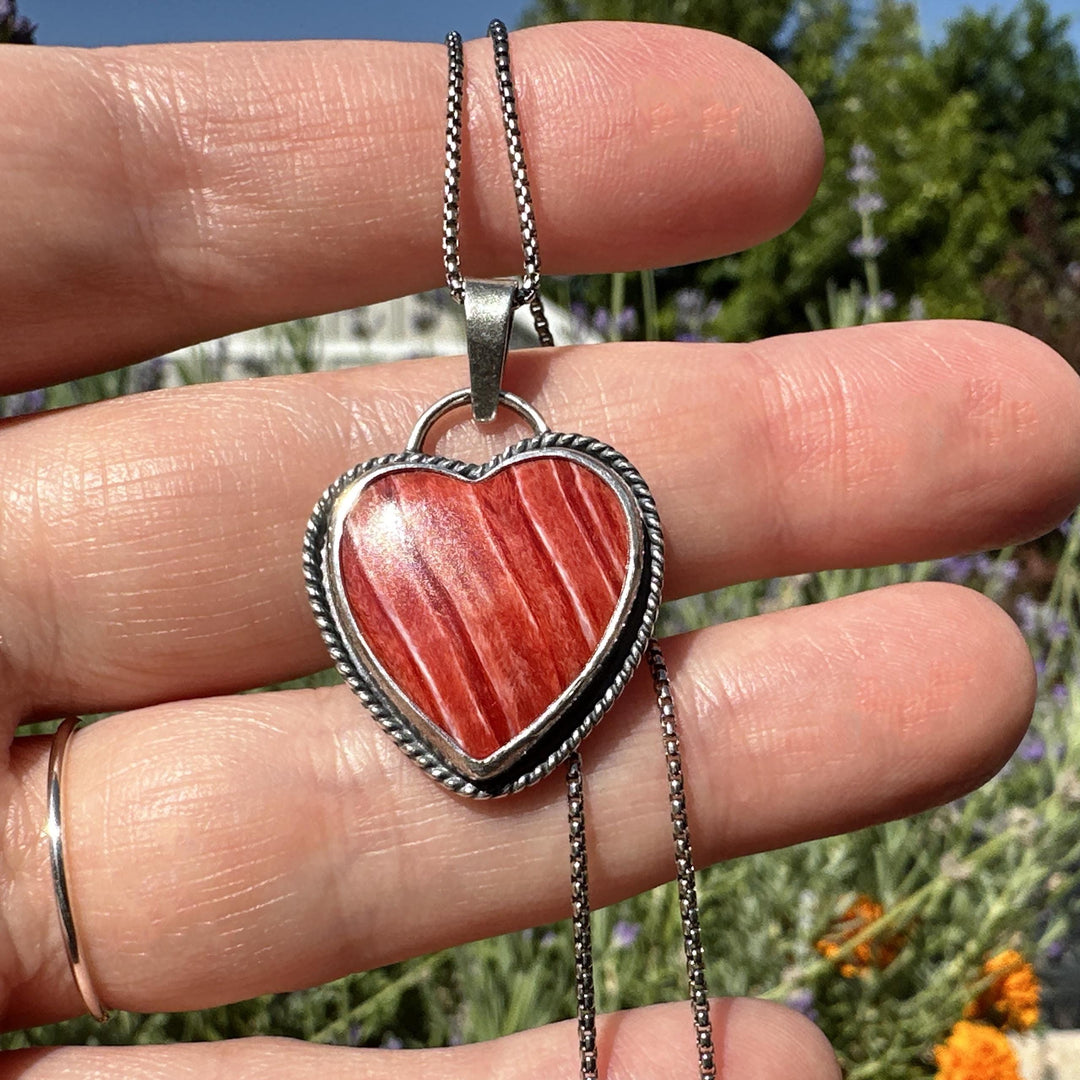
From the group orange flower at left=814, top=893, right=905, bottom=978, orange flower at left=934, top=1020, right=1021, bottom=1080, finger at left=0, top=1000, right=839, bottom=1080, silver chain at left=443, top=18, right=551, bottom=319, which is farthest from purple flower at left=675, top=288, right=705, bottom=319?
finger at left=0, top=1000, right=839, bottom=1080

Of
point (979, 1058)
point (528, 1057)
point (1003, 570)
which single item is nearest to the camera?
point (528, 1057)

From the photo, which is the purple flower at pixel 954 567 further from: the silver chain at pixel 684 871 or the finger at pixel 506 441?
the silver chain at pixel 684 871

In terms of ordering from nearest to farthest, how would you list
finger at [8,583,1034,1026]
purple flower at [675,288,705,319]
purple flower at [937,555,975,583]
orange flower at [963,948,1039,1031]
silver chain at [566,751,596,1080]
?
silver chain at [566,751,596,1080]
finger at [8,583,1034,1026]
orange flower at [963,948,1039,1031]
purple flower at [937,555,975,583]
purple flower at [675,288,705,319]

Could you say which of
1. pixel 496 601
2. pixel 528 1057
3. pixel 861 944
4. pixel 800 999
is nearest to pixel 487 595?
pixel 496 601

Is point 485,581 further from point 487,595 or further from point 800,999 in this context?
point 800,999

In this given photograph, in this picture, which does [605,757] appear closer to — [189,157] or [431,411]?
[431,411]

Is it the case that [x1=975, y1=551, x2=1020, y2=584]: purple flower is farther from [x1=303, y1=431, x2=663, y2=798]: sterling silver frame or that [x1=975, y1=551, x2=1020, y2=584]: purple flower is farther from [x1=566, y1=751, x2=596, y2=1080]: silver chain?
[x1=566, y1=751, x2=596, y2=1080]: silver chain
